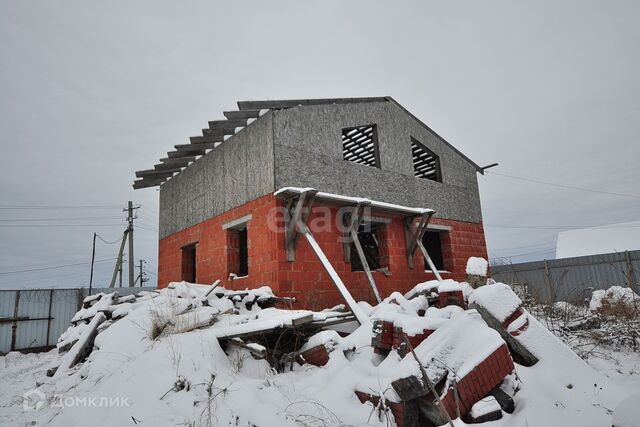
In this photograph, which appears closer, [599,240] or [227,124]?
[227,124]

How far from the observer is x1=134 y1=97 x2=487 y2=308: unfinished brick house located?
772 centimetres

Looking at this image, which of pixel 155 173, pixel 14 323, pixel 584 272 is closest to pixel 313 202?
pixel 155 173

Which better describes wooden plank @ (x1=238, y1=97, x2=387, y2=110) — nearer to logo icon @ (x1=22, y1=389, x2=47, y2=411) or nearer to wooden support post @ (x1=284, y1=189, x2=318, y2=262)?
wooden support post @ (x1=284, y1=189, x2=318, y2=262)

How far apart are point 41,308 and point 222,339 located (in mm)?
12056

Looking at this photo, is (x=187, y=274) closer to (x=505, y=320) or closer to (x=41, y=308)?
(x=41, y=308)

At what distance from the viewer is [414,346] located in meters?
3.52

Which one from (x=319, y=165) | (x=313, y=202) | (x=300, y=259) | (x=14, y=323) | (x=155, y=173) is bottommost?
(x=14, y=323)

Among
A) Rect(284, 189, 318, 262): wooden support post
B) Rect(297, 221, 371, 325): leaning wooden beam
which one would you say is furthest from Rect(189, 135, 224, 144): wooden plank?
Rect(297, 221, 371, 325): leaning wooden beam

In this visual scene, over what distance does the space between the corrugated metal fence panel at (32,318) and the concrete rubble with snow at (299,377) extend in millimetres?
9127

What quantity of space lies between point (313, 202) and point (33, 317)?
11596 millimetres

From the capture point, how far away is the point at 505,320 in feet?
11.9

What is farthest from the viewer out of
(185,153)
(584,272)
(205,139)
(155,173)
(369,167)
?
(584,272)

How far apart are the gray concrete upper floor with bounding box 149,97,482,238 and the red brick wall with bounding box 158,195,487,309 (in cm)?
43

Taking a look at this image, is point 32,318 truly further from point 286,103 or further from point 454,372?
point 454,372
